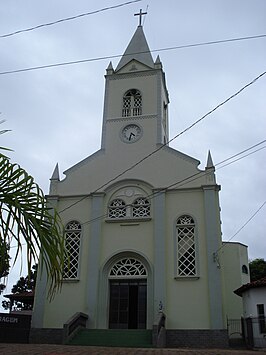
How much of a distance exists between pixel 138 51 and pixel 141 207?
12.6m

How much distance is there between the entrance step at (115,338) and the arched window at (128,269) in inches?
122

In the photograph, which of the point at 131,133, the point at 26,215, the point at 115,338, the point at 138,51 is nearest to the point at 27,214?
the point at 26,215

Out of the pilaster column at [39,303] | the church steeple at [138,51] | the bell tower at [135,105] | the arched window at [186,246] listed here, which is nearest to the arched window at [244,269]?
the arched window at [186,246]

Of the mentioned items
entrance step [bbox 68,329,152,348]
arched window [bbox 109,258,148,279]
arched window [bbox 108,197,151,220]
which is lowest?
entrance step [bbox 68,329,152,348]

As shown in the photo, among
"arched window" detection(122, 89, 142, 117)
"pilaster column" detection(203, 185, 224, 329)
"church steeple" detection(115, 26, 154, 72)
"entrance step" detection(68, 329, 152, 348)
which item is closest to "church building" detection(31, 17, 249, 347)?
"pilaster column" detection(203, 185, 224, 329)

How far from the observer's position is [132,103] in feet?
85.5

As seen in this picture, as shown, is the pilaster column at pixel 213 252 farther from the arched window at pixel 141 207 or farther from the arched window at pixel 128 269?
the arched window at pixel 128 269

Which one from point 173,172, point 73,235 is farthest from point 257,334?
point 73,235

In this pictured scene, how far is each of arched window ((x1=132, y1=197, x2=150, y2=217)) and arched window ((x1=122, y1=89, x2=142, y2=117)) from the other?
6.19 m

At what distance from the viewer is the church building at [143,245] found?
1942cm

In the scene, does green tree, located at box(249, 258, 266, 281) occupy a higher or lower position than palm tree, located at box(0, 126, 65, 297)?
higher

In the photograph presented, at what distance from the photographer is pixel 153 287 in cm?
2019

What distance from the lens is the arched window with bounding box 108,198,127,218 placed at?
22.3 metres

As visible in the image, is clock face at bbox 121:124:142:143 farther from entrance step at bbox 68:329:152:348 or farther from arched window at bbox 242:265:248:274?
entrance step at bbox 68:329:152:348
